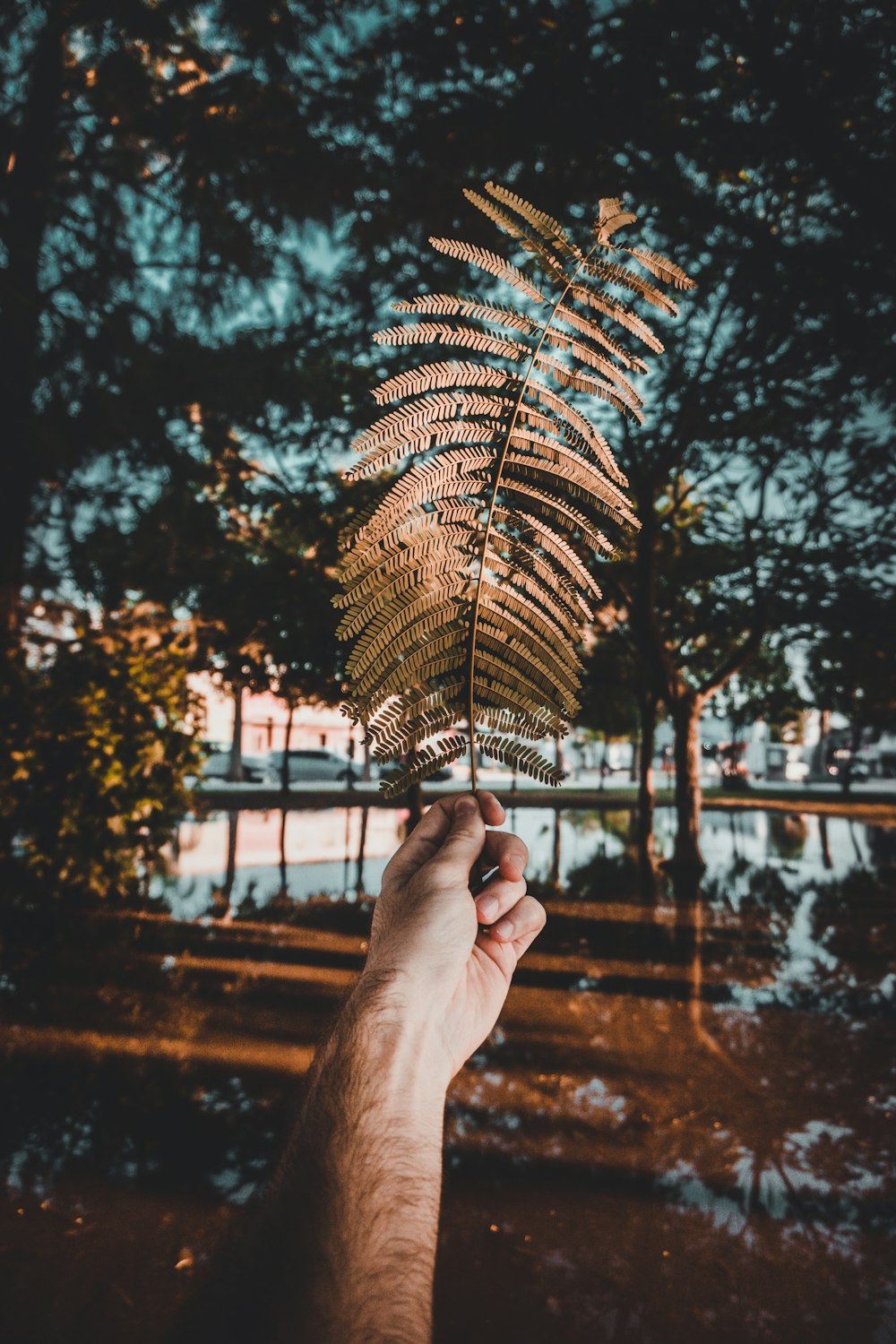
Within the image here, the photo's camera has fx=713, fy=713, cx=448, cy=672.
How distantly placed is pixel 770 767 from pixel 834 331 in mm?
66694

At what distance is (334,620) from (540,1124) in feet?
23.5

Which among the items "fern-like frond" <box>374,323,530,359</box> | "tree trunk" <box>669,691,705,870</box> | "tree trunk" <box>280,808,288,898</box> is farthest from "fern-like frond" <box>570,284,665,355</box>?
"tree trunk" <box>669,691,705,870</box>

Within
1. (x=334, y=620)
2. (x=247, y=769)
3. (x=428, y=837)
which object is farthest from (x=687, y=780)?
(x=247, y=769)

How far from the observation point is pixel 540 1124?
4.96m

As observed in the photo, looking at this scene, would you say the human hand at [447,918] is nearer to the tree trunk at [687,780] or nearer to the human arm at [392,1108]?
the human arm at [392,1108]

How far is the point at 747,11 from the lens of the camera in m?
5.24

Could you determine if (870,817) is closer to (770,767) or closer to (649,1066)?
(649,1066)

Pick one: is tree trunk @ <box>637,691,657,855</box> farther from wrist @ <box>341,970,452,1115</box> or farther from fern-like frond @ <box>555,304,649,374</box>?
fern-like frond @ <box>555,304,649,374</box>

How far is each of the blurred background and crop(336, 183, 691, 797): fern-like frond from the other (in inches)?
11.2

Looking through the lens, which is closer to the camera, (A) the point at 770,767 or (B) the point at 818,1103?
(B) the point at 818,1103

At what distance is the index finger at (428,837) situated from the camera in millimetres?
1647

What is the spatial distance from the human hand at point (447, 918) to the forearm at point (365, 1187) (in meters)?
0.05

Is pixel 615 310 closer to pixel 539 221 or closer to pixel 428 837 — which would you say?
pixel 539 221

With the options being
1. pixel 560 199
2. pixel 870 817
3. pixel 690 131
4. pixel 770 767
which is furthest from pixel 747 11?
pixel 770 767
